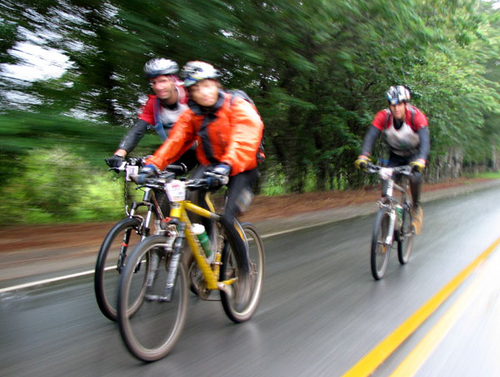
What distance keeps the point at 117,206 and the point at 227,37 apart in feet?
19.5

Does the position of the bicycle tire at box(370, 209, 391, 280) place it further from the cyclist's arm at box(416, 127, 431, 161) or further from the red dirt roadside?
the red dirt roadside

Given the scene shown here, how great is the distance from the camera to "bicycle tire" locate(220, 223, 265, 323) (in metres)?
3.85

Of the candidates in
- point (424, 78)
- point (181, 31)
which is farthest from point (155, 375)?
point (424, 78)

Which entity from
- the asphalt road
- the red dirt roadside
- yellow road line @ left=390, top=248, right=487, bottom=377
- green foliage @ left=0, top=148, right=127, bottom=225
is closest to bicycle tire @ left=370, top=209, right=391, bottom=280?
the asphalt road

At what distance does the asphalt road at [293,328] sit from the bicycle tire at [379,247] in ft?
0.43

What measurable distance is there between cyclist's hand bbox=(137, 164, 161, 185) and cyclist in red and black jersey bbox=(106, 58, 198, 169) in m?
0.68

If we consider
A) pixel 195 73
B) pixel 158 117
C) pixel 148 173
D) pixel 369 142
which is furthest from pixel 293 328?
pixel 369 142

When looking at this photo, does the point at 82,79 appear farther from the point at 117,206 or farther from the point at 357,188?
the point at 357,188

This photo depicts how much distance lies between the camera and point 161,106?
4.54 meters

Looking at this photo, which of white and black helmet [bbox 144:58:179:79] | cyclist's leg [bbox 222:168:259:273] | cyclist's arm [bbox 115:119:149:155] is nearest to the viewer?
cyclist's leg [bbox 222:168:259:273]

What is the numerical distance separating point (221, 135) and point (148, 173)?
0.70 meters

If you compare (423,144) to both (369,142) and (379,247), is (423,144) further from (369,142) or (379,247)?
(379,247)

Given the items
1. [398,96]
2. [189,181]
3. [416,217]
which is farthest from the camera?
[416,217]

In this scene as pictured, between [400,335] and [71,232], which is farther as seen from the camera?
[71,232]
